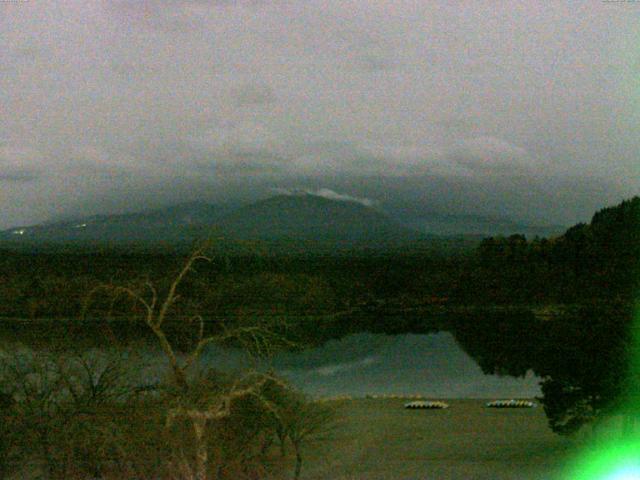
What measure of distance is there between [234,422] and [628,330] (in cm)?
945

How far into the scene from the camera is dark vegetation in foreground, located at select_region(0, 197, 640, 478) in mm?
43156

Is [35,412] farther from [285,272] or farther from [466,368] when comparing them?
[285,272]

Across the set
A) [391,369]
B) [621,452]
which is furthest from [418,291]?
[621,452]

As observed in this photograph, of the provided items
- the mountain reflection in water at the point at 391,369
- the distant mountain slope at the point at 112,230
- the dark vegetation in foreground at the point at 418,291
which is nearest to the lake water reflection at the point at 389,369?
the mountain reflection in water at the point at 391,369

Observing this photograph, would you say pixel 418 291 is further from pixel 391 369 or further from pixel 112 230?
pixel 112 230

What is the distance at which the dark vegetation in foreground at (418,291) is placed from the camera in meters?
43.2

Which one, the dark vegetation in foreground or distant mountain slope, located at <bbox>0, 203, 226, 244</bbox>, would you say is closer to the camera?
the dark vegetation in foreground

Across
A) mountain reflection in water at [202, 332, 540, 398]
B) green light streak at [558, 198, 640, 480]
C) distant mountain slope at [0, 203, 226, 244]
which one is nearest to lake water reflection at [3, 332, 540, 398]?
mountain reflection in water at [202, 332, 540, 398]

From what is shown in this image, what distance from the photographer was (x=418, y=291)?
62750 millimetres

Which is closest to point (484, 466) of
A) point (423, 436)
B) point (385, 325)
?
point (423, 436)

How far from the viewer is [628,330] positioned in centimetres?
1565

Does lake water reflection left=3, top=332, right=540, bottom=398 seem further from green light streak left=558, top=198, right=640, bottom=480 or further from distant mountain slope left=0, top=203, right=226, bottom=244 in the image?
distant mountain slope left=0, top=203, right=226, bottom=244

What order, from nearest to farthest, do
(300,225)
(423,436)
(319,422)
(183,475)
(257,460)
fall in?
(183,475) < (257,460) < (319,422) < (423,436) < (300,225)

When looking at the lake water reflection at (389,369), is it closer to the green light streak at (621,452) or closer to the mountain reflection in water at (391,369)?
the mountain reflection in water at (391,369)
